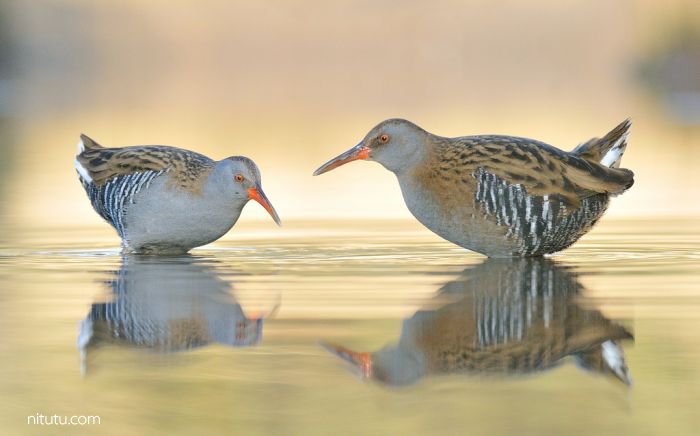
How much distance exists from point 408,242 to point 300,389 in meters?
4.81

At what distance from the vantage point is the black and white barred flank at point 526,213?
960 cm

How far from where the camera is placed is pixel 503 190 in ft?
31.6

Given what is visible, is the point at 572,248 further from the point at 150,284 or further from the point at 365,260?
the point at 150,284

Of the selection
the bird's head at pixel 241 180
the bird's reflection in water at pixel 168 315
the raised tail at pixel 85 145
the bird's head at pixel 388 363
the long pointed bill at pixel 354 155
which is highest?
the raised tail at pixel 85 145

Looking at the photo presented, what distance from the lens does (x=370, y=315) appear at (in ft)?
24.6

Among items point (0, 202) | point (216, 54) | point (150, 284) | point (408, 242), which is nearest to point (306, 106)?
point (0, 202)

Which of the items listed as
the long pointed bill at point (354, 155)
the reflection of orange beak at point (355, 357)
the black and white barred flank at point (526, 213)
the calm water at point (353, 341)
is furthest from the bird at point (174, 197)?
the reflection of orange beak at point (355, 357)

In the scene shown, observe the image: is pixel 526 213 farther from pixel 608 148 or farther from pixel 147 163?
pixel 147 163

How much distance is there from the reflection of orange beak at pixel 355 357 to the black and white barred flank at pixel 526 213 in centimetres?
300

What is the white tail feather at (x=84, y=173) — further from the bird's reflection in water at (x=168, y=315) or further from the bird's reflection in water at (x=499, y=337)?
the bird's reflection in water at (x=499, y=337)

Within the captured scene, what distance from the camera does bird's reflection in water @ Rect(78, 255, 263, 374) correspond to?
22.8ft

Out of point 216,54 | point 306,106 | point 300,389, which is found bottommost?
point 300,389

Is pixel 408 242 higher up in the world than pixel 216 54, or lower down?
lower down

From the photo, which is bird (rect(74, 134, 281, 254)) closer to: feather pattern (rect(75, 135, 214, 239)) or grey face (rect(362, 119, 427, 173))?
feather pattern (rect(75, 135, 214, 239))
